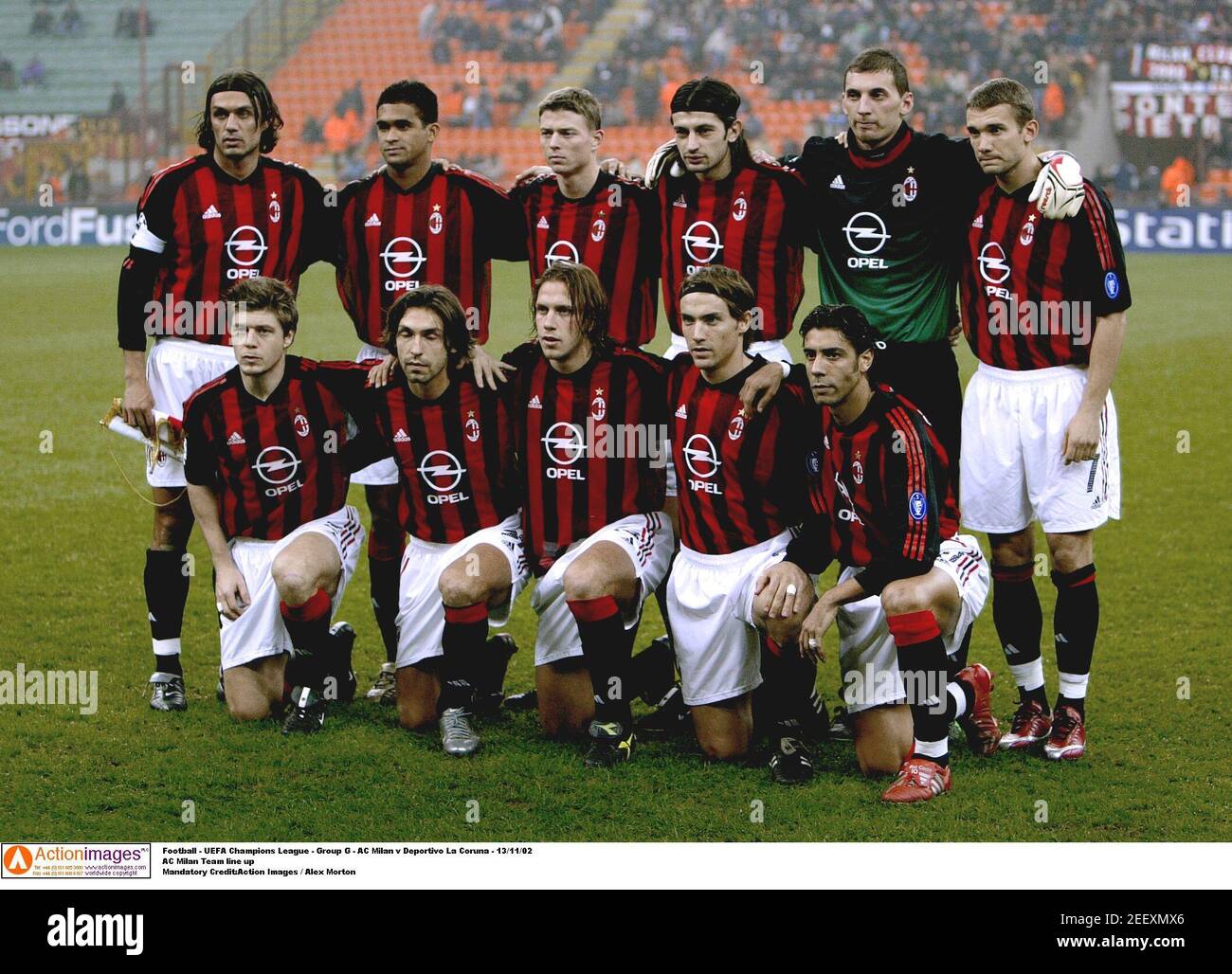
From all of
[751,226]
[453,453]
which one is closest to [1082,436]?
[751,226]

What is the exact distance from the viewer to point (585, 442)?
13.8 ft

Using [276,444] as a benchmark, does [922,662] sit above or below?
below

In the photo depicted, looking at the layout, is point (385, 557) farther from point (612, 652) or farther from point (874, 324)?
point (874, 324)

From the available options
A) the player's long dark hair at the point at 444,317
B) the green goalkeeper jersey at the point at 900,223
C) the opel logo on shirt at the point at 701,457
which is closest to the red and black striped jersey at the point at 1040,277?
the green goalkeeper jersey at the point at 900,223

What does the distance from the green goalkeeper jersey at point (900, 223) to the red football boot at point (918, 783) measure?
4.07ft

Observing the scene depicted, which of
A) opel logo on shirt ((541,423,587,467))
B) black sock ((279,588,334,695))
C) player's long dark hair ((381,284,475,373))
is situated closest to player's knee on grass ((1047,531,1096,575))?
opel logo on shirt ((541,423,587,467))

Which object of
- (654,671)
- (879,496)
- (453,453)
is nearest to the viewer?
Answer: (879,496)

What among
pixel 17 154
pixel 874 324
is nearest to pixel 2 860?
pixel 874 324

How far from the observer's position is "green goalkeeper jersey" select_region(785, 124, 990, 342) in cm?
423

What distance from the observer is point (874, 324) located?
170 inches

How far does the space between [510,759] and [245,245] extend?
5.83 ft

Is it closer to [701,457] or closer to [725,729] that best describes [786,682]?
[725,729]

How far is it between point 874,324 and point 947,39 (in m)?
20.9

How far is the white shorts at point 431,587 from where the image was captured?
14.0 feet
